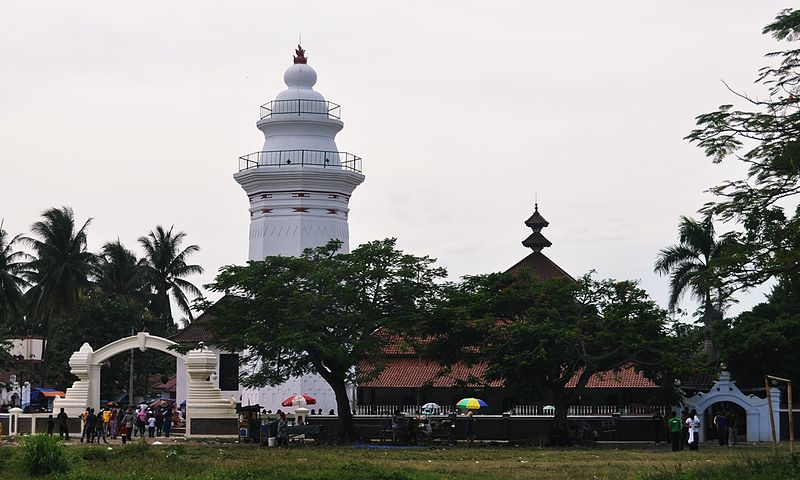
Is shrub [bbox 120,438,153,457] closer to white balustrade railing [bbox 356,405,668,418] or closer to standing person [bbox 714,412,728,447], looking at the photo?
white balustrade railing [bbox 356,405,668,418]

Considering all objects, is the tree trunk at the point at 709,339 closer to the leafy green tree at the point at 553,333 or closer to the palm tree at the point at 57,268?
the leafy green tree at the point at 553,333

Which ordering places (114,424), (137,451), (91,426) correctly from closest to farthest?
1. (137,451)
2. (91,426)
3. (114,424)

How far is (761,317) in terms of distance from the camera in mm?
64125

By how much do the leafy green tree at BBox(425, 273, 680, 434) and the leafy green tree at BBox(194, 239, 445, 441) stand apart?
1.79 m

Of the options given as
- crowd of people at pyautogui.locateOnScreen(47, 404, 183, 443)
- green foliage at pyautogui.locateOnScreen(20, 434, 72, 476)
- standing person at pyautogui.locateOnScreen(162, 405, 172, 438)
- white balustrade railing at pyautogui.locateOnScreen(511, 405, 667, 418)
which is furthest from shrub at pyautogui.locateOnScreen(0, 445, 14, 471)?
white balustrade railing at pyautogui.locateOnScreen(511, 405, 667, 418)

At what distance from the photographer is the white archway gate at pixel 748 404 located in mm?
53594

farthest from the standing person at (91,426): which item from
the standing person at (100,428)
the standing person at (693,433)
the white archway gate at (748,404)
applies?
the white archway gate at (748,404)

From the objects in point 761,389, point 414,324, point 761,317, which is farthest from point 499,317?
point 761,317

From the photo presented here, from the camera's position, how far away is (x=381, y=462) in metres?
37.9

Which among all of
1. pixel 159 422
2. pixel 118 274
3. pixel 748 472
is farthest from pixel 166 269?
pixel 748 472

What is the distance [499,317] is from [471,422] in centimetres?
409

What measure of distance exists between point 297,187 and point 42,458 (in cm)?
3806

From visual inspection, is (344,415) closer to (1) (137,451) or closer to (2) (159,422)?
(2) (159,422)

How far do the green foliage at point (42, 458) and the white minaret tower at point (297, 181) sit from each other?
3652 cm
